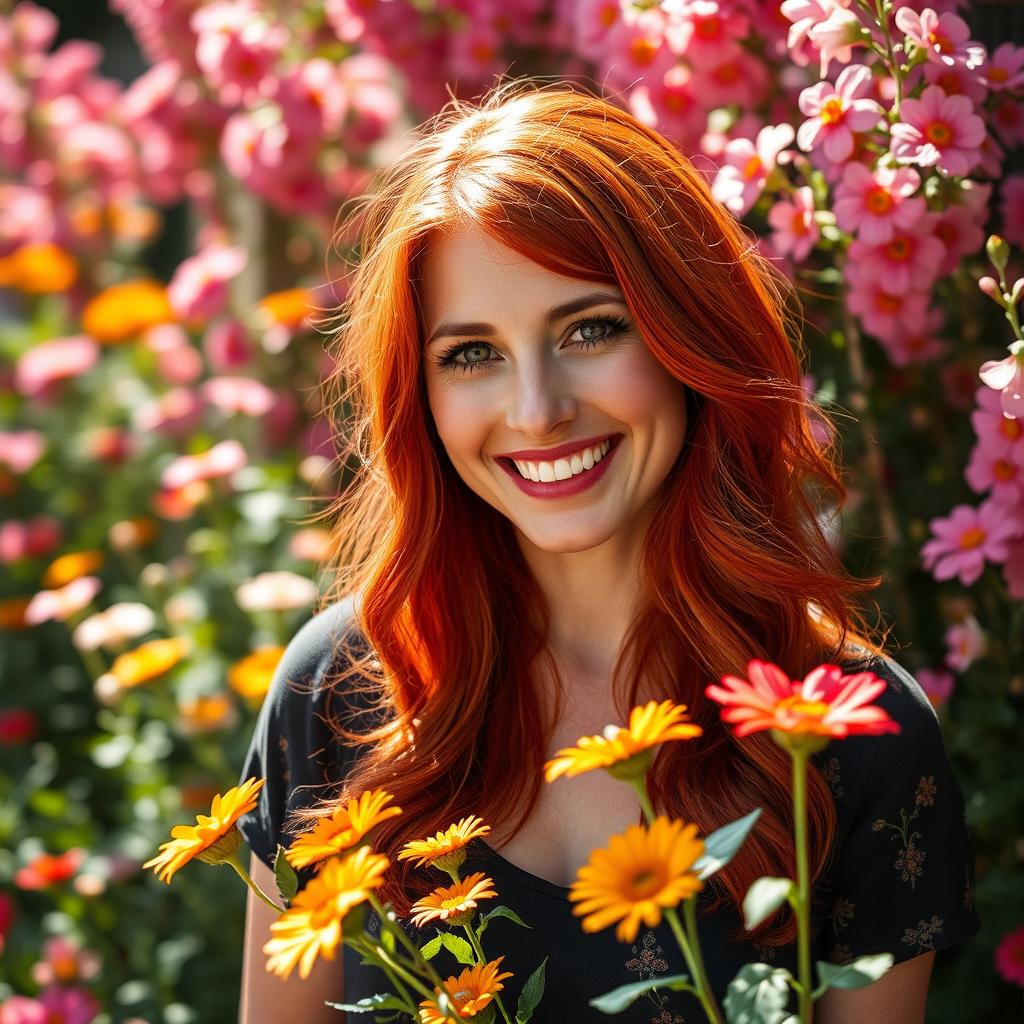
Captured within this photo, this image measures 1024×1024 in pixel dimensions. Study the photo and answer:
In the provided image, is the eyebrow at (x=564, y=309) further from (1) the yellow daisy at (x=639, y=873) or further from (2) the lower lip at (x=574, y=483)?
(1) the yellow daisy at (x=639, y=873)

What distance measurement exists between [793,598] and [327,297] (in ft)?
5.18

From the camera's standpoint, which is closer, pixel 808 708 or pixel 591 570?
pixel 808 708

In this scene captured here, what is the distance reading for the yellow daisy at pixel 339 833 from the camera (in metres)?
0.71

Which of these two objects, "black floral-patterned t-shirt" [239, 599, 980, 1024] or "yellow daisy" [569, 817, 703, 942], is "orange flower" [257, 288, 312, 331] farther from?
"yellow daisy" [569, 817, 703, 942]

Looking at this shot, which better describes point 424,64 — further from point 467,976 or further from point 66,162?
point 467,976

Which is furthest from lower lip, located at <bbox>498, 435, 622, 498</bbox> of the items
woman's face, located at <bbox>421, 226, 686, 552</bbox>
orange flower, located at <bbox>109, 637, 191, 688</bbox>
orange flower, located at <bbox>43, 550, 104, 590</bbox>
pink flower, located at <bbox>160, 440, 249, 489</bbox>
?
orange flower, located at <bbox>43, 550, 104, 590</bbox>

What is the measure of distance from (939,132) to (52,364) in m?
2.21

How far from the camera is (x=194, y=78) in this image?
9.07 ft

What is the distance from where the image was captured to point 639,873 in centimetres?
63

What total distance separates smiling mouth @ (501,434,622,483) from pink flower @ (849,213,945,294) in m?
0.40

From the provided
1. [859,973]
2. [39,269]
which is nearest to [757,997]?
[859,973]

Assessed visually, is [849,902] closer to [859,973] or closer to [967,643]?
[967,643]

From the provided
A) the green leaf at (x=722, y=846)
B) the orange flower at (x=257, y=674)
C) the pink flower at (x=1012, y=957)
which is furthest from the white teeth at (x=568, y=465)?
the orange flower at (x=257, y=674)

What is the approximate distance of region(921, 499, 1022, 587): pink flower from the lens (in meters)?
1.36
